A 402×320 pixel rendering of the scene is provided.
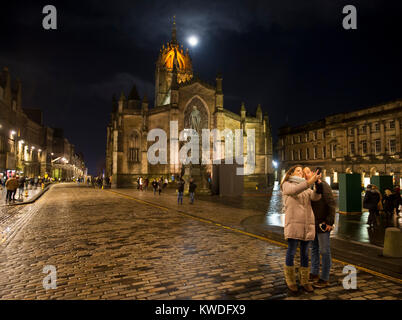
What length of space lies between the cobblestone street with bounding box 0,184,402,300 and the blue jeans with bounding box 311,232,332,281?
0.93ft

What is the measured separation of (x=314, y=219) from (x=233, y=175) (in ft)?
66.7

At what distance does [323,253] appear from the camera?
4.19 m

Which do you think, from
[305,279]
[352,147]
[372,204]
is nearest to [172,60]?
[352,147]

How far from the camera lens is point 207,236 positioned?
8.01m

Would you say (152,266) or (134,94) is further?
(134,94)

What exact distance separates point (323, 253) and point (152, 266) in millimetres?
3078

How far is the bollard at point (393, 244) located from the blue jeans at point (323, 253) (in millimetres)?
2241

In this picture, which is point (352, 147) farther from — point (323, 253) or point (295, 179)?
point (295, 179)

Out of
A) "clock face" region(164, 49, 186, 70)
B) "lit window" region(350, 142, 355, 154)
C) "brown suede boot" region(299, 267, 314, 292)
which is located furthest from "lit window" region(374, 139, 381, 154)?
"brown suede boot" region(299, 267, 314, 292)

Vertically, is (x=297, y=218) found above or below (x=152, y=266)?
above

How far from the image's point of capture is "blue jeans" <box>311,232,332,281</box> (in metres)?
4.14

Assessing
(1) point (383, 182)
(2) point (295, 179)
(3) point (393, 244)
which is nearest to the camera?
(2) point (295, 179)
